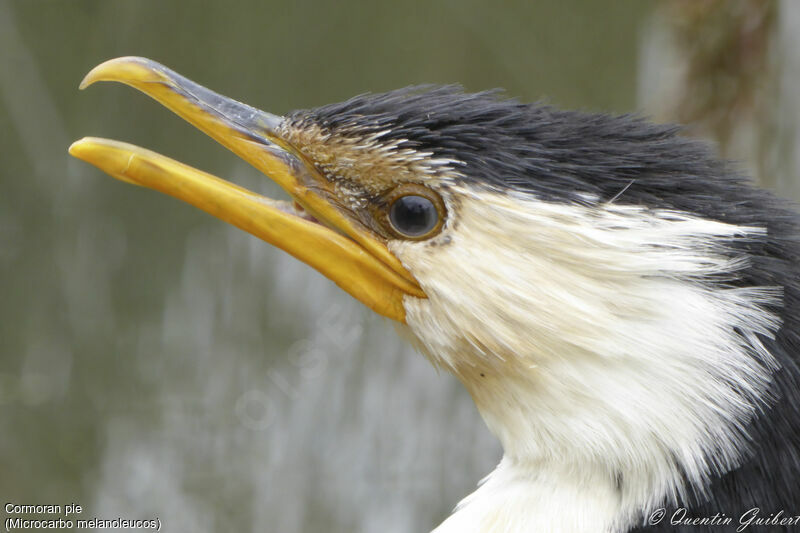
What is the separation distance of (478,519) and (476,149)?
839 mm

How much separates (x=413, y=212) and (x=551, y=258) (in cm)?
34

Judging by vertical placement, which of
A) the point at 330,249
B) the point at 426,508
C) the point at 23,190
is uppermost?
the point at 23,190

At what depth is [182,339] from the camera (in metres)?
5.94

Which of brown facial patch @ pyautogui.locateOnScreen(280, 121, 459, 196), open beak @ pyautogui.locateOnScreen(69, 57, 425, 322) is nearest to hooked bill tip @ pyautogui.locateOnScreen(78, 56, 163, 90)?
open beak @ pyautogui.locateOnScreen(69, 57, 425, 322)

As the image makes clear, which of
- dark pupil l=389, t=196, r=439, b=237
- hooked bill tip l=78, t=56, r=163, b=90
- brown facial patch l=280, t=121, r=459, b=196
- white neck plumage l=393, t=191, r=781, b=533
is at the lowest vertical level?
white neck plumage l=393, t=191, r=781, b=533

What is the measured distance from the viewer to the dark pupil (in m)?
1.94

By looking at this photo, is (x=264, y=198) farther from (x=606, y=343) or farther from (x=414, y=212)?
(x=606, y=343)

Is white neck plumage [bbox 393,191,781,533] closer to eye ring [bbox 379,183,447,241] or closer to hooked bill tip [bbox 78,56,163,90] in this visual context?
eye ring [bbox 379,183,447,241]

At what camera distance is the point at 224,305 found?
5871 millimetres

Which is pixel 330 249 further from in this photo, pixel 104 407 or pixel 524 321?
pixel 104 407

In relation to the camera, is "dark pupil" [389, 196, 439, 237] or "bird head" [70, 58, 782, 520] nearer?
"bird head" [70, 58, 782, 520]

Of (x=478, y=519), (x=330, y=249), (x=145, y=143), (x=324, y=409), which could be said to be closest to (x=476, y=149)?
(x=330, y=249)

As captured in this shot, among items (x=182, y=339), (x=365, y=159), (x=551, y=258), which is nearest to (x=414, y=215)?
(x=365, y=159)

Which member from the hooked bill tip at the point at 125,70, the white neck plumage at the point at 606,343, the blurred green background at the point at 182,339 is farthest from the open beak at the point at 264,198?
the blurred green background at the point at 182,339
